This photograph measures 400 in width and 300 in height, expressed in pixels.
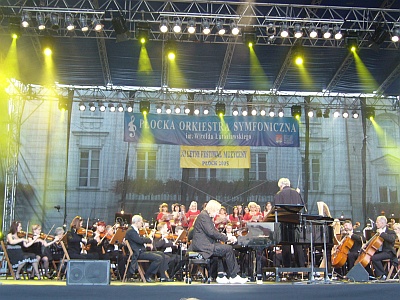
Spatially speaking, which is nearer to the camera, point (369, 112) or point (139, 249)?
point (139, 249)

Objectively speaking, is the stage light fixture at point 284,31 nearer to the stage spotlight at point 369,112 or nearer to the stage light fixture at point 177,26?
the stage light fixture at point 177,26

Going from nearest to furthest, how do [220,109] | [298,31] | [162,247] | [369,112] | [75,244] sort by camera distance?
1. [75,244]
2. [162,247]
3. [298,31]
4. [220,109]
5. [369,112]

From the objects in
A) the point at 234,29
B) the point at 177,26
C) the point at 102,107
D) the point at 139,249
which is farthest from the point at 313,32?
the point at 102,107

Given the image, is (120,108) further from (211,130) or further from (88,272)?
(88,272)

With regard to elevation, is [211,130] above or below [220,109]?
below

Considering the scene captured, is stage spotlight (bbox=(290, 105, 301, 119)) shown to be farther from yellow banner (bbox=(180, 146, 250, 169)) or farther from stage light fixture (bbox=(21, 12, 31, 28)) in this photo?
stage light fixture (bbox=(21, 12, 31, 28))

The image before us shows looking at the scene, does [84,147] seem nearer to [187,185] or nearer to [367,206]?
[187,185]

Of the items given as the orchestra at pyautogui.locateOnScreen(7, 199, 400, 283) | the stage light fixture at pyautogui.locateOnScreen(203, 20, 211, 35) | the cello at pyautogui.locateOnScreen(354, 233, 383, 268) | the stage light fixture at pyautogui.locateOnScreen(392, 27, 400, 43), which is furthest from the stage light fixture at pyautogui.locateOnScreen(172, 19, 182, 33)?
the cello at pyautogui.locateOnScreen(354, 233, 383, 268)

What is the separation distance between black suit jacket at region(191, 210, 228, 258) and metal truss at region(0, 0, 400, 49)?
5.06 metres

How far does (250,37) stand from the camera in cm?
1171

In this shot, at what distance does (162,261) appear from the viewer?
363 inches

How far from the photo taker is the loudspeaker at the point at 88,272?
22.3 feet

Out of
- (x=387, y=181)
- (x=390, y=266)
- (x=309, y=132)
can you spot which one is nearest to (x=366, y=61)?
(x=309, y=132)

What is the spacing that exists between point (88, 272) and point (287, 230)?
3.02m
